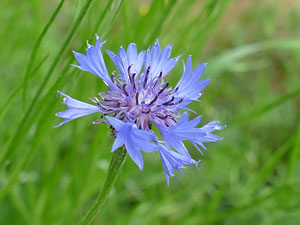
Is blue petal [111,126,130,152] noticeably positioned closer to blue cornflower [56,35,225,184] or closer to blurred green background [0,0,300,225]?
blue cornflower [56,35,225,184]

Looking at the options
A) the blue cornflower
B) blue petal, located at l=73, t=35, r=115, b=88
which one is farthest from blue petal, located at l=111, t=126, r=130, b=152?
blue petal, located at l=73, t=35, r=115, b=88

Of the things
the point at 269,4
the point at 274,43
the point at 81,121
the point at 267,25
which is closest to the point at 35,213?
the point at 81,121

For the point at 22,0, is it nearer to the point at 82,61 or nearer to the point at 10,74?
the point at 10,74

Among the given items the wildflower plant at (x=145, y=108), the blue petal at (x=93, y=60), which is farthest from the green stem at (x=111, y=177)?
the blue petal at (x=93, y=60)

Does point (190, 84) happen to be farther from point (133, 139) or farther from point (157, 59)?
point (133, 139)

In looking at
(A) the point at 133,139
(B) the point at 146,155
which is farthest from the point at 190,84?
(B) the point at 146,155

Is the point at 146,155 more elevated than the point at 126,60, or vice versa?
the point at 126,60
